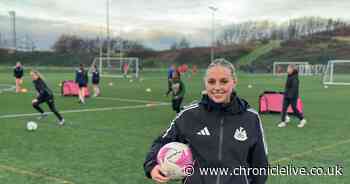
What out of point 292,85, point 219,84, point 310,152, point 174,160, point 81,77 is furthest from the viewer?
point 81,77

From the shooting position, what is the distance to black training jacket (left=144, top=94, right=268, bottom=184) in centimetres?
322

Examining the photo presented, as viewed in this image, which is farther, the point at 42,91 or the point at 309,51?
the point at 309,51

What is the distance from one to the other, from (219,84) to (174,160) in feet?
2.18

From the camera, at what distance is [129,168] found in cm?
754

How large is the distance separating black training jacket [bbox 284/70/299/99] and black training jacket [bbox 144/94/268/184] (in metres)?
9.70

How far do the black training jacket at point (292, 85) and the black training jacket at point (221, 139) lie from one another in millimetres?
9696

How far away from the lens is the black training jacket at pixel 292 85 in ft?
41.4

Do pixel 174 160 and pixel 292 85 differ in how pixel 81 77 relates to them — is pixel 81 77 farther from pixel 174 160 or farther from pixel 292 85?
pixel 174 160

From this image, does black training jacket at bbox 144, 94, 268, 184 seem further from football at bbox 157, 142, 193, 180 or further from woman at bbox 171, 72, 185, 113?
woman at bbox 171, 72, 185, 113

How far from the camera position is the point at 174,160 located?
3045mm

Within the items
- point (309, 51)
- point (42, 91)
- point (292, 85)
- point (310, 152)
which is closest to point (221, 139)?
point (310, 152)

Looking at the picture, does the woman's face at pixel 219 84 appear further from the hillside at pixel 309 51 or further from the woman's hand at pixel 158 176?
the hillside at pixel 309 51

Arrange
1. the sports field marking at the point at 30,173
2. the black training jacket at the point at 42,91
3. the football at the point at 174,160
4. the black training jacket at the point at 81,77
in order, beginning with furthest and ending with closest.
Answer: the black training jacket at the point at 81,77 < the black training jacket at the point at 42,91 < the sports field marking at the point at 30,173 < the football at the point at 174,160

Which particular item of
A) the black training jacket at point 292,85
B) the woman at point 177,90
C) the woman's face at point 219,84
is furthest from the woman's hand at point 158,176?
the woman at point 177,90
